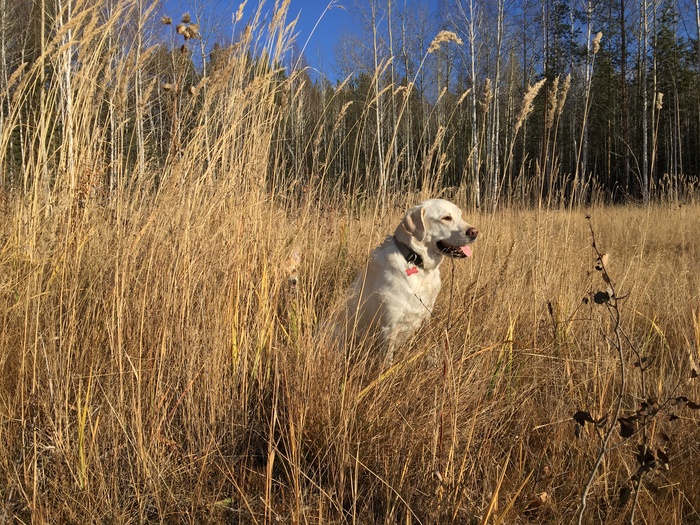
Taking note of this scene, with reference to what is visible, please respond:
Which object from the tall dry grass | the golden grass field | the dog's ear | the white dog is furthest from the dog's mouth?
the golden grass field

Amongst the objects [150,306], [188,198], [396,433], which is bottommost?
[396,433]

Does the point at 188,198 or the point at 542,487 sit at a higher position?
the point at 188,198

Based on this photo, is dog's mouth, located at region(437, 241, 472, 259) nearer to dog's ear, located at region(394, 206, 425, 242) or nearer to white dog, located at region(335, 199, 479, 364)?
white dog, located at region(335, 199, 479, 364)

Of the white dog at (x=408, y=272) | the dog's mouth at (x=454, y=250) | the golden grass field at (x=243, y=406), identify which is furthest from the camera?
the dog's mouth at (x=454, y=250)

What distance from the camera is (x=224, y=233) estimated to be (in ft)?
5.37

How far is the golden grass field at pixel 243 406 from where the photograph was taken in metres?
1.12

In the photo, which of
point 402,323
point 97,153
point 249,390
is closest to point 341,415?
point 249,390

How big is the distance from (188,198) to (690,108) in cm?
2184

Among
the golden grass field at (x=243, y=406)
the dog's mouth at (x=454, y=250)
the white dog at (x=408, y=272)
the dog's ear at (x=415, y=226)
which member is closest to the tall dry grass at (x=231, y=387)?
the golden grass field at (x=243, y=406)

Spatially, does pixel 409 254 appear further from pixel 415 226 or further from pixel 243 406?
pixel 243 406

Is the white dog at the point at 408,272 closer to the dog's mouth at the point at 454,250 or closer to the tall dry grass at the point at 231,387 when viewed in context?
the dog's mouth at the point at 454,250

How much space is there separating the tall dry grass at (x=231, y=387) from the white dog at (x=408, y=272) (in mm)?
303

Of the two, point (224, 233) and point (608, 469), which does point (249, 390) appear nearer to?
point (224, 233)

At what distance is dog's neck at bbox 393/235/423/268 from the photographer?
96.0 inches
